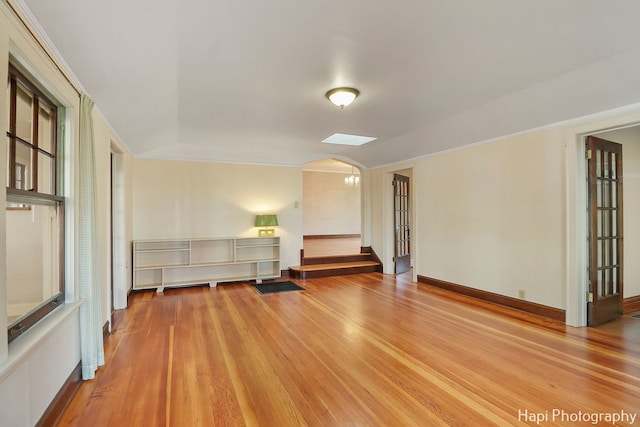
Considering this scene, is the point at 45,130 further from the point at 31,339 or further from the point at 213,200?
the point at 213,200

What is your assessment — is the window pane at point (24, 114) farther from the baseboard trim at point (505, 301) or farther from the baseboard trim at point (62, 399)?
the baseboard trim at point (505, 301)

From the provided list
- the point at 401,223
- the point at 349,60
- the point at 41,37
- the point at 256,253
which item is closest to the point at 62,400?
the point at 41,37

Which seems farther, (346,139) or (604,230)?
(346,139)

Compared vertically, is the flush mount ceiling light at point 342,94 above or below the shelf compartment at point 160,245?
above

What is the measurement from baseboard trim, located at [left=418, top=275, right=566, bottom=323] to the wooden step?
1.55 m

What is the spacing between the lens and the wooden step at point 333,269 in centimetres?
652

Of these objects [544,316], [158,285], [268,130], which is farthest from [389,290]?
[158,285]

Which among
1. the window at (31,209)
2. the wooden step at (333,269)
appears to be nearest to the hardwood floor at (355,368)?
the window at (31,209)

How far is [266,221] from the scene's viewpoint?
6.21 metres

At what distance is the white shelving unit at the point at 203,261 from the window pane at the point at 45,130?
10.9ft

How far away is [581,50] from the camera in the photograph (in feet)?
8.27

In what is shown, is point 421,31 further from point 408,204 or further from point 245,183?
point 408,204

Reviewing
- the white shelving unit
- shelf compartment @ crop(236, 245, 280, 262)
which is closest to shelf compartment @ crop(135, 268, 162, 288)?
the white shelving unit

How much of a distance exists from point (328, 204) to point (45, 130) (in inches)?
384
